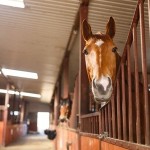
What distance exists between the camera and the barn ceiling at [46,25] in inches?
175

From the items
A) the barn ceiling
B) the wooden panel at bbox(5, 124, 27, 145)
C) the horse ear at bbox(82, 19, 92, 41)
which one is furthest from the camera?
the wooden panel at bbox(5, 124, 27, 145)

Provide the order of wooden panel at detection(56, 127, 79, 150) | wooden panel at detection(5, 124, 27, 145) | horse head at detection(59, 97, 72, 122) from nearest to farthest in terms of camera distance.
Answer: wooden panel at detection(56, 127, 79, 150), horse head at detection(59, 97, 72, 122), wooden panel at detection(5, 124, 27, 145)

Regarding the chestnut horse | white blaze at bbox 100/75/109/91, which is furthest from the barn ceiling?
white blaze at bbox 100/75/109/91

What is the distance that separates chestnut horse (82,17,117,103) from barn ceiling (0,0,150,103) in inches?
77.5

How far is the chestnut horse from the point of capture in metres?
2.08

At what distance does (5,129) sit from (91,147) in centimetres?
1023

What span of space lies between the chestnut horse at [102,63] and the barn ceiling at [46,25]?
197 cm

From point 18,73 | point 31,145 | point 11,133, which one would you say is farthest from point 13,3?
point 11,133

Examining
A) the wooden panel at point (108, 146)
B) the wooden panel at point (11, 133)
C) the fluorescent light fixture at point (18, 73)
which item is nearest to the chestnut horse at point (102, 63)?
the wooden panel at point (108, 146)

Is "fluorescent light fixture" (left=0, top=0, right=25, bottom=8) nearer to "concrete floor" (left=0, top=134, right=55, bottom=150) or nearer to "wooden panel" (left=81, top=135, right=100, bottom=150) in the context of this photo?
"wooden panel" (left=81, top=135, right=100, bottom=150)

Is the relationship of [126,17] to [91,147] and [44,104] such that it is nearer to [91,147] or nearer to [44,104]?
[91,147]

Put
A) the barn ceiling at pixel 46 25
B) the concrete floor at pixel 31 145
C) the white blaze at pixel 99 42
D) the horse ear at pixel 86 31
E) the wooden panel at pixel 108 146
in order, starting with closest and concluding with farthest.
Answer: the wooden panel at pixel 108 146, the white blaze at pixel 99 42, the horse ear at pixel 86 31, the barn ceiling at pixel 46 25, the concrete floor at pixel 31 145

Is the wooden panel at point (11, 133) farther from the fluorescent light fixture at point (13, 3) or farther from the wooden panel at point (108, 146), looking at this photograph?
the wooden panel at point (108, 146)

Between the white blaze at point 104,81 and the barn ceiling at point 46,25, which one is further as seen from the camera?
the barn ceiling at point 46,25
